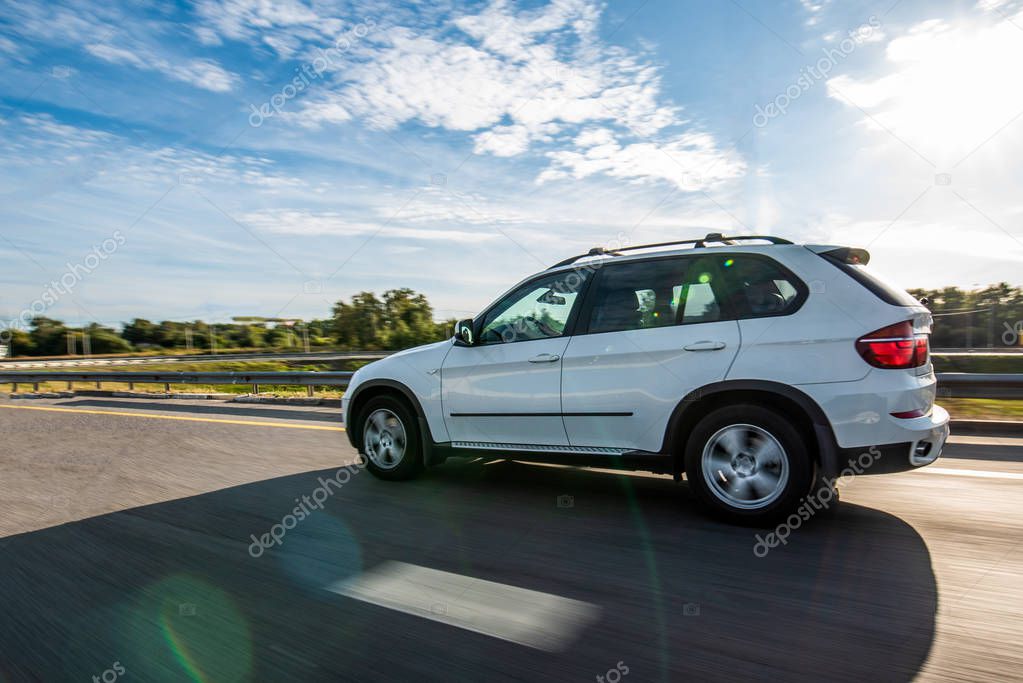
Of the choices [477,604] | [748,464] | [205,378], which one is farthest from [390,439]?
[205,378]

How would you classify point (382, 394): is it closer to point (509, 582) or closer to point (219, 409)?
point (509, 582)

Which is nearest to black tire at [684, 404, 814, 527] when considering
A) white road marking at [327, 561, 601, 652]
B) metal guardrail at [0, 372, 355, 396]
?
white road marking at [327, 561, 601, 652]

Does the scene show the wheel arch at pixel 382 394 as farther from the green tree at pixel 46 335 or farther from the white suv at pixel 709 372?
the green tree at pixel 46 335

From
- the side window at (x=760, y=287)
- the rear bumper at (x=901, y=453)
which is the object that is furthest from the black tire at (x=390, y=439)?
the rear bumper at (x=901, y=453)

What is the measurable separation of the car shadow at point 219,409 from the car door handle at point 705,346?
713cm

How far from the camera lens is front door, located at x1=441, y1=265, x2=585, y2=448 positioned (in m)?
4.86

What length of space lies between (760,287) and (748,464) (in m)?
1.09

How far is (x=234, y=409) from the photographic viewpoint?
13.1 metres

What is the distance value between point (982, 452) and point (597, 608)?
5.09 metres

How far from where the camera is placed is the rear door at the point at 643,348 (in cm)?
428

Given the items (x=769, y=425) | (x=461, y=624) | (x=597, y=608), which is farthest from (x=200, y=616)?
(x=769, y=425)

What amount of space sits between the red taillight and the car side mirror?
2.68 m

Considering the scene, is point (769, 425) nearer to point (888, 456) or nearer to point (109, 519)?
point (888, 456)

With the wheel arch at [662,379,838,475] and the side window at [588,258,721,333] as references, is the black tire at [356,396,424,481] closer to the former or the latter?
the side window at [588,258,721,333]
